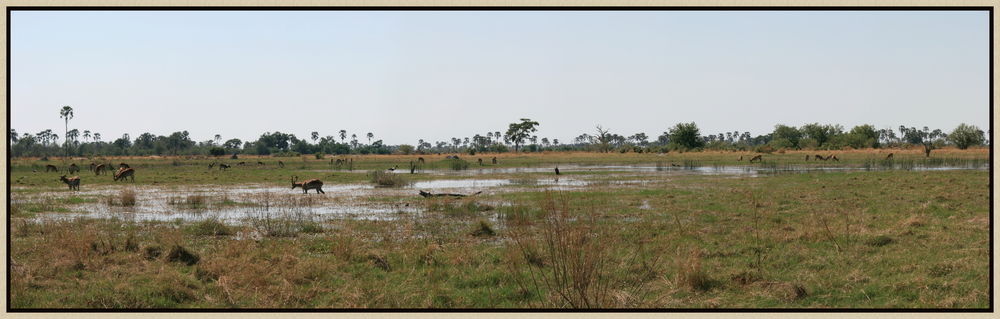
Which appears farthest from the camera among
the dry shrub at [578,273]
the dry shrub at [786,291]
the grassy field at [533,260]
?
the dry shrub at [786,291]

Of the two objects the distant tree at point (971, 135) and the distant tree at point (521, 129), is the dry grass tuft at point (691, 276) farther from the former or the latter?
the distant tree at point (521, 129)

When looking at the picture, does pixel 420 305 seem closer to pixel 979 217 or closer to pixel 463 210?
pixel 463 210

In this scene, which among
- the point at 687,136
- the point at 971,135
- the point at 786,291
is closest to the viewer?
the point at 786,291

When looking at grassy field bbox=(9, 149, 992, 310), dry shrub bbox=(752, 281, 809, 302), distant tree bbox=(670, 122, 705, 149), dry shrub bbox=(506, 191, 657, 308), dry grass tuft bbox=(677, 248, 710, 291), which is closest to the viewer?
dry shrub bbox=(506, 191, 657, 308)

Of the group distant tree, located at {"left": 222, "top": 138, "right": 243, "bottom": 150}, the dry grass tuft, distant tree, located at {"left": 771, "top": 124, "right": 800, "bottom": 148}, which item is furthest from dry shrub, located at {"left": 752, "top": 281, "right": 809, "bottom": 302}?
distant tree, located at {"left": 222, "top": 138, "right": 243, "bottom": 150}

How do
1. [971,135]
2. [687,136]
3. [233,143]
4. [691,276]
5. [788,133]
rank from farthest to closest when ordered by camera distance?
[233,143]
[788,133]
[687,136]
[971,135]
[691,276]

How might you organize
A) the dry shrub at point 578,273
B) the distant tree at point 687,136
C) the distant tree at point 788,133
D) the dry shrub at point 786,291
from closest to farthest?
the dry shrub at point 578,273 < the dry shrub at point 786,291 < the distant tree at point 687,136 < the distant tree at point 788,133

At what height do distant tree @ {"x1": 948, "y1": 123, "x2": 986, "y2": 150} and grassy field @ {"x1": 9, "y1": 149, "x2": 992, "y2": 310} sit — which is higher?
distant tree @ {"x1": 948, "y1": 123, "x2": 986, "y2": 150}

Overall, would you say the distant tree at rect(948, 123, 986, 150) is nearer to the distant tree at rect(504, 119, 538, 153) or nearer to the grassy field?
the grassy field

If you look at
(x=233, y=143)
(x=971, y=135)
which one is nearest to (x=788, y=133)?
(x=971, y=135)

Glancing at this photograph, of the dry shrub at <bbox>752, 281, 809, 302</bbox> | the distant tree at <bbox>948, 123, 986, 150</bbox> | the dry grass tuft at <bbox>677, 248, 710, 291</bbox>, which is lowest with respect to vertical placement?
the dry shrub at <bbox>752, 281, 809, 302</bbox>

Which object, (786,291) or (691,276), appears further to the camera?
(691,276)

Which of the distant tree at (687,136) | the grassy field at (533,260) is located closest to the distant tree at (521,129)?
the distant tree at (687,136)

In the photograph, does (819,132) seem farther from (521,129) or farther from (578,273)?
(578,273)
